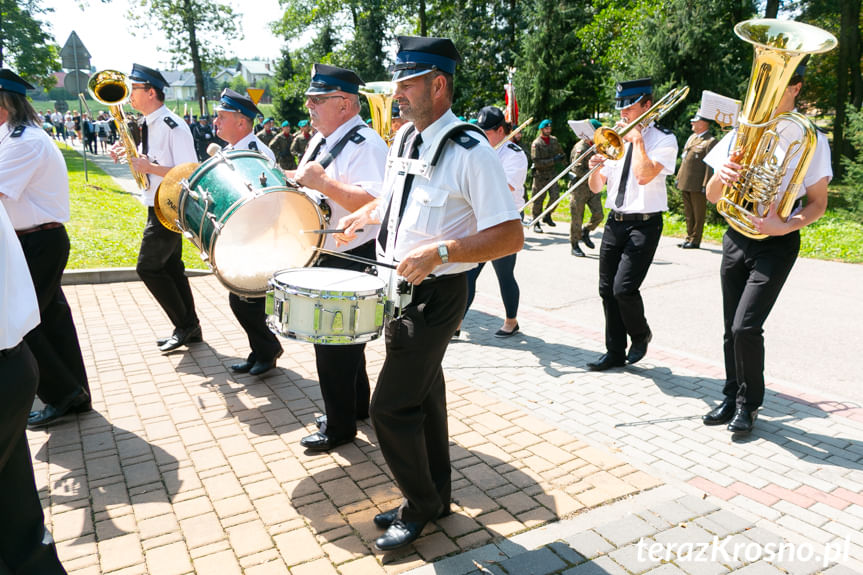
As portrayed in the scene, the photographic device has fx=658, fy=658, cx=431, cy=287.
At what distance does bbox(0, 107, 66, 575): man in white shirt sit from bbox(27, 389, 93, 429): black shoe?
2.10 m

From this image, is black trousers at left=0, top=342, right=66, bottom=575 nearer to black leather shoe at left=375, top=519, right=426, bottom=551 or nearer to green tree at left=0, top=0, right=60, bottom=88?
black leather shoe at left=375, top=519, right=426, bottom=551

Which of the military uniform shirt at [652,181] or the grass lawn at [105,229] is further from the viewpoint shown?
the grass lawn at [105,229]

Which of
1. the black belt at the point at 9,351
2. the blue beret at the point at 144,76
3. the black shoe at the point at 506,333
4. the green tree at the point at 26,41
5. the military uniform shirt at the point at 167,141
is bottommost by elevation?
the black shoe at the point at 506,333

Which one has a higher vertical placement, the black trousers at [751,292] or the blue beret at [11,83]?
the blue beret at [11,83]

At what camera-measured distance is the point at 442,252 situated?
2.76m

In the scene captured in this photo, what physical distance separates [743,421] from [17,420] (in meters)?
4.06

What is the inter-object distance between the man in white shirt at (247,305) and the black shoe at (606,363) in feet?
8.77

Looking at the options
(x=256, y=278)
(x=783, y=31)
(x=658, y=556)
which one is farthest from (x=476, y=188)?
(x=783, y=31)

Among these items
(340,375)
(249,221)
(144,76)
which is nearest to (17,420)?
(249,221)

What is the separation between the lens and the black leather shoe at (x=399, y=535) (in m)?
3.12

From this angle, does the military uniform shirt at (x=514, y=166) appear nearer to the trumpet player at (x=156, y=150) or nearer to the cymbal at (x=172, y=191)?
the trumpet player at (x=156, y=150)

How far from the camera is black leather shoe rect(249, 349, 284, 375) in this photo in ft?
18.0

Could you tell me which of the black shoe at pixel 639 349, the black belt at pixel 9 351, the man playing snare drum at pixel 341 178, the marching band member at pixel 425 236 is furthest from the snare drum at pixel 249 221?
the black shoe at pixel 639 349

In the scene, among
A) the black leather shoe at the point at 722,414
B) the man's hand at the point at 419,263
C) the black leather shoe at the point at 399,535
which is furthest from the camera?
the black leather shoe at the point at 722,414
